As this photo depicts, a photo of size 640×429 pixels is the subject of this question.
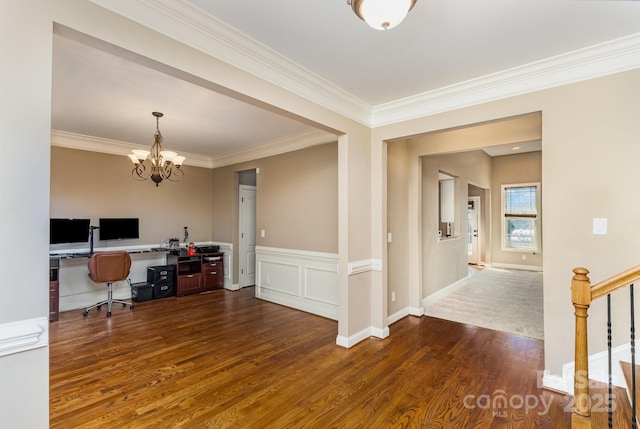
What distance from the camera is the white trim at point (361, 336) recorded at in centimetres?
335

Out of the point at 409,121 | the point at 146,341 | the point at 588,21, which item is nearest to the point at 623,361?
the point at 588,21

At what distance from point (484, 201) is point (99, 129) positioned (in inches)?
370

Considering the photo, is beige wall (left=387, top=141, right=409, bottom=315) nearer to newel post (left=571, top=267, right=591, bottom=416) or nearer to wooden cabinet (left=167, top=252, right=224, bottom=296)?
newel post (left=571, top=267, right=591, bottom=416)

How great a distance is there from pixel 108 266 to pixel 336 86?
4.08 metres

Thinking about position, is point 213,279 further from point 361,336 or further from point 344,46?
point 344,46

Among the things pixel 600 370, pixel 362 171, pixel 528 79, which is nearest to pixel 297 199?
pixel 362 171

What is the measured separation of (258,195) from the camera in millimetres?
5445

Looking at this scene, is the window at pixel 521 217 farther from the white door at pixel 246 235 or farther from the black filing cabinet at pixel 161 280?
the black filing cabinet at pixel 161 280

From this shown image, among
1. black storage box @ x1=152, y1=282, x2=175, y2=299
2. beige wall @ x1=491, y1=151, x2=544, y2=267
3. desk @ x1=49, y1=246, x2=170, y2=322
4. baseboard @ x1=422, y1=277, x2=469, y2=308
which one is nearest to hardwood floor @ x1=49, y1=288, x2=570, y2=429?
desk @ x1=49, y1=246, x2=170, y2=322

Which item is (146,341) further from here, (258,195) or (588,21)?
(588,21)

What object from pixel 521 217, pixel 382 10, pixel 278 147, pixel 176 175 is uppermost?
pixel 278 147

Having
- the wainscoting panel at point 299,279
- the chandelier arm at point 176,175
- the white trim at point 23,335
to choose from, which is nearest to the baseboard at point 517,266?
the wainscoting panel at point 299,279

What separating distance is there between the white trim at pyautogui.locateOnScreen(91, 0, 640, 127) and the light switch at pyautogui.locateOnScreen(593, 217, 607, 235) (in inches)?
45.2

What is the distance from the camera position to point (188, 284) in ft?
18.2
